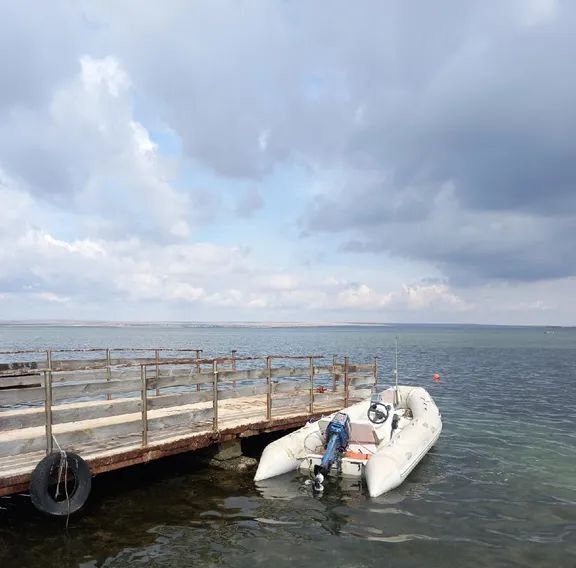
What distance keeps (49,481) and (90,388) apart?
1928mm

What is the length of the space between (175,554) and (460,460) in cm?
904

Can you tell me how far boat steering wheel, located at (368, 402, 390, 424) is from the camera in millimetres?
13289

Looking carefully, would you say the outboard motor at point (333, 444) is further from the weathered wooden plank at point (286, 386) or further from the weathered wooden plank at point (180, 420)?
the weathered wooden plank at point (180, 420)

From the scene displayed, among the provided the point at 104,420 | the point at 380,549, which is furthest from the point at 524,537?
the point at 104,420

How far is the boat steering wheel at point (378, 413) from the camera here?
13289 millimetres

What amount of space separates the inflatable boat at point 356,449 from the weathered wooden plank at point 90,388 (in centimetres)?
369

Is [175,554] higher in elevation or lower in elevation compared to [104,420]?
lower

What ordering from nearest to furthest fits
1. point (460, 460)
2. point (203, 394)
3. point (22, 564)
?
point (22, 564)
point (203, 394)
point (460, 460)

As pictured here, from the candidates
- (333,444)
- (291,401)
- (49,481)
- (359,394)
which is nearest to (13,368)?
(49,481)

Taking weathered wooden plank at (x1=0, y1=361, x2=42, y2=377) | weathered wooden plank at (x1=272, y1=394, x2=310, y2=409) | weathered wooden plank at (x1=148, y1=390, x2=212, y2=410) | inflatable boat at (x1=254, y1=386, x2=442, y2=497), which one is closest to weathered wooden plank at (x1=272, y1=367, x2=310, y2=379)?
weathered wooden plank at (x1=272, y1=394, x2=310, y2=409)

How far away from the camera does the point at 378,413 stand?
13438 mm

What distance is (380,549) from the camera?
843 cm

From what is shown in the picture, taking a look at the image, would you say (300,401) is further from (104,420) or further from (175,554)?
(175,554)

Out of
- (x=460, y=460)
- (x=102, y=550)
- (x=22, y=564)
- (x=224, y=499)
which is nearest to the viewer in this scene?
(x=22, y=564)
